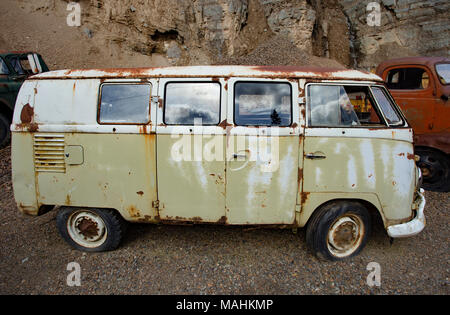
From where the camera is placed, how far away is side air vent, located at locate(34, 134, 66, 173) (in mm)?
2816

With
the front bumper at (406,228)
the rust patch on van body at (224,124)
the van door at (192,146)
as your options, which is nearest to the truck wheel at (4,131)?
the van door at (192,146)

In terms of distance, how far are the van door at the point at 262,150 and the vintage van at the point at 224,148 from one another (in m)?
0.01

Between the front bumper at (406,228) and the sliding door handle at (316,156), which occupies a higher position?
the sliding door handle at (316,156)

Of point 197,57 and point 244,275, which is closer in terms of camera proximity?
point 244,275

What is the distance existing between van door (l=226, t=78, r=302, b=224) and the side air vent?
76.3 inches

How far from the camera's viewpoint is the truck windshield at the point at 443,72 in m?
4.48

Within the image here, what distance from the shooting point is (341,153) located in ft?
8.66

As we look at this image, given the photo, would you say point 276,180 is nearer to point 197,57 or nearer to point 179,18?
point 197,57

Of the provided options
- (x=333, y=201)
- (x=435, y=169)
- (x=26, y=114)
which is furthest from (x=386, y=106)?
(x=26, y=114)

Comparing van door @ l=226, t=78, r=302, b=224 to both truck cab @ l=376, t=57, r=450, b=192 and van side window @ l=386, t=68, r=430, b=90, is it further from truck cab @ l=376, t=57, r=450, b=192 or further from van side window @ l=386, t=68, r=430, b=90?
van side window @ l=386, t=68, r=430, b=90

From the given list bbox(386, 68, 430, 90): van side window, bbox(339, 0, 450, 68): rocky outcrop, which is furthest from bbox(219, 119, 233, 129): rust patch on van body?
bbox(339, 0, 450, 68): rocky outcrop

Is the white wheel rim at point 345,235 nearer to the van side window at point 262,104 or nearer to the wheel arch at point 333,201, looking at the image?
the wheel arch at point 333,201
